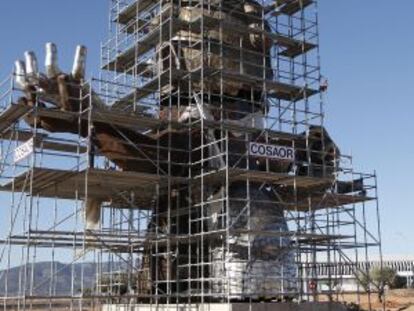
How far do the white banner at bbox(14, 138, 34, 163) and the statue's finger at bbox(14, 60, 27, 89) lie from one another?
2123 millimetres

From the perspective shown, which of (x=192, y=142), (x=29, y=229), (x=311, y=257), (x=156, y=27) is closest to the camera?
(x=29, y=229)

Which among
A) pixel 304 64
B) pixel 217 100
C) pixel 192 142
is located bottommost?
pixel 192 142

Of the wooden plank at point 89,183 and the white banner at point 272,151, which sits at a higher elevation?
the white banner at point 272,151

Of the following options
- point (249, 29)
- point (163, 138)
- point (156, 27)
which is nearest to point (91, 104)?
point (163, 138)

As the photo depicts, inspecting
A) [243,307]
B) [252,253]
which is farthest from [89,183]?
[243,307]

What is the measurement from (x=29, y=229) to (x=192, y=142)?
26.2ft

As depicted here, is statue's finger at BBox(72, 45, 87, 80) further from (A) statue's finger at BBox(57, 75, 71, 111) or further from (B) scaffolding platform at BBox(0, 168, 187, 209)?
(B) scaffolding platform at BBox(0, 168, 187, 209)

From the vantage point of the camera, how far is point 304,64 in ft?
104

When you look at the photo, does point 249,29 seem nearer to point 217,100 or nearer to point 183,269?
point 217,100

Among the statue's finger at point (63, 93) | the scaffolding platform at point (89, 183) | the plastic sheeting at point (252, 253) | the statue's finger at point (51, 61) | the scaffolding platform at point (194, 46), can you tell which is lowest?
the plastic sheeting at point (252, 253)

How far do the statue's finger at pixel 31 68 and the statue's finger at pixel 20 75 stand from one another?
15cm

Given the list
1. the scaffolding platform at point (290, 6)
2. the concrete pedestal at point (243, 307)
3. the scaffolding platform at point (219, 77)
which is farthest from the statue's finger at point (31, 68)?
the scaffolding platform at point (290, 6)

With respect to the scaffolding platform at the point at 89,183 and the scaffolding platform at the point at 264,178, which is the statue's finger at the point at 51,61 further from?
the scaffolding platform at the point at 264,178

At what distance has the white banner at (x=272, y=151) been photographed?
25.8m
